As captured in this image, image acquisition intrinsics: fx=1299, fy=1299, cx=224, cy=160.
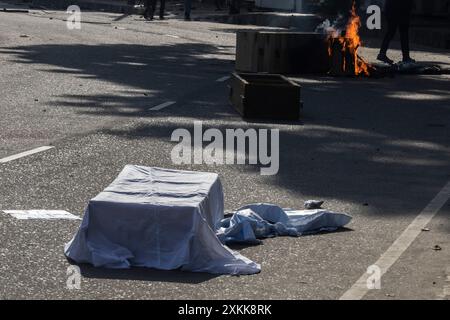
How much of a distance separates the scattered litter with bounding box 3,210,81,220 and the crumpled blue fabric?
49.9 inches

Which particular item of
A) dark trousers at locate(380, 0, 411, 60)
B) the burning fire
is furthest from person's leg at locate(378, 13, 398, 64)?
the burning fire

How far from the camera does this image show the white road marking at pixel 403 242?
7943 millimetres

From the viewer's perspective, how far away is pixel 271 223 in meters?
9.85

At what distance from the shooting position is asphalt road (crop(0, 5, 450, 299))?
26.9 feet

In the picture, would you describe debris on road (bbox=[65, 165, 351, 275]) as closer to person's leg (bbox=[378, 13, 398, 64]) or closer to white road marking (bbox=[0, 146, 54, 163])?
white road marking (bbox=[0, 146, 54, 163])

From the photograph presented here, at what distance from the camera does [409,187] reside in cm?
1188

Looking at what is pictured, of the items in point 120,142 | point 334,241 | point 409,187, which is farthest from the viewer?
point 120,142

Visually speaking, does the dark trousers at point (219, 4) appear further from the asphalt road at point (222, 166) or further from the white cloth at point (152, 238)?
the white cloth at point (152, 238)

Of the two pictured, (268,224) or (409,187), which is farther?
(409,187)

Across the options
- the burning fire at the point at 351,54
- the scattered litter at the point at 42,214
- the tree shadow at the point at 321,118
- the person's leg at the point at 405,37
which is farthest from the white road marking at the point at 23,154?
the person's leg at the point at 405,37

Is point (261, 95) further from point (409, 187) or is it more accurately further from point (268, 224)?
point (268, 224)

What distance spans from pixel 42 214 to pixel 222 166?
309cm

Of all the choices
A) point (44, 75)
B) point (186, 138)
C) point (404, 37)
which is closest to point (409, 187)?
point (186, 138)

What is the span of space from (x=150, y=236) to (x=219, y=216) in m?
1.10
